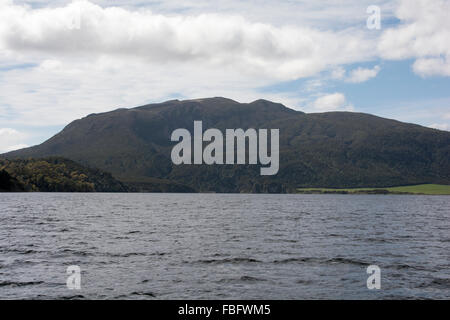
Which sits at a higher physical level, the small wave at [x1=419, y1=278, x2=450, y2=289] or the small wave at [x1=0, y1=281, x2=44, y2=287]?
the small wave at [x1=0, y1=281, x2=44, y2=287]

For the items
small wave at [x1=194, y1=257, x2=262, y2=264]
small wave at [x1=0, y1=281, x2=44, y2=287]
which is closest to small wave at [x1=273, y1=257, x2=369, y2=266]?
small wave at [x1=194, y1=257, x2=262, y2=264]

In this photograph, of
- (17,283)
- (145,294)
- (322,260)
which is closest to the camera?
(145,294)

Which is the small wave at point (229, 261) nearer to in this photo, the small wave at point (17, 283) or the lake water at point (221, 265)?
the lake water at point (221, 265)

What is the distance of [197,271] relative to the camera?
37281mm

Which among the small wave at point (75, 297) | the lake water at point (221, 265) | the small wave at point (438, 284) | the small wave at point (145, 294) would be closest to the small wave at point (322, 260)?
the lake water at point (221, 265)

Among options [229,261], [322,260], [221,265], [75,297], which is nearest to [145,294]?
[75,297]

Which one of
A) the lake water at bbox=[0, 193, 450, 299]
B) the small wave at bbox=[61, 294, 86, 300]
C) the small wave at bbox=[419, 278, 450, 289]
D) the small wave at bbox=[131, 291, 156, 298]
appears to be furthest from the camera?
the small wave at bbox=[419, 278, 450, 289]

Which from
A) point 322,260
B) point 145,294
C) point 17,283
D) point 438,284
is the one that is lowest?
point 438,284

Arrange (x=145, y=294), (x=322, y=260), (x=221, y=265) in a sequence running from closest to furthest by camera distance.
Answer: (x=145, y=294) < (x=221, y=265) < (x=322, y=260)

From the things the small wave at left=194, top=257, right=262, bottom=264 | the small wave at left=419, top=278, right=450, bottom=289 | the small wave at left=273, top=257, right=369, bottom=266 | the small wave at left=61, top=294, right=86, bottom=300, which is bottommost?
the small wave at left=419, top=278, right=450, bottom=289

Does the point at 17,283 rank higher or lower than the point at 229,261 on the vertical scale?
higher

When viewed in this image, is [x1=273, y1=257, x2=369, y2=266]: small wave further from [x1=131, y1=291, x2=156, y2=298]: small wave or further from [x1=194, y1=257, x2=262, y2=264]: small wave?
[x1=131, y1=291, x2=156, y2=298]: small wave

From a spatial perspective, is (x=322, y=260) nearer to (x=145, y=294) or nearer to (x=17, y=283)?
(x=145, y=294)

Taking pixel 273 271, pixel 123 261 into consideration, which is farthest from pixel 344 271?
pixel 123 261
